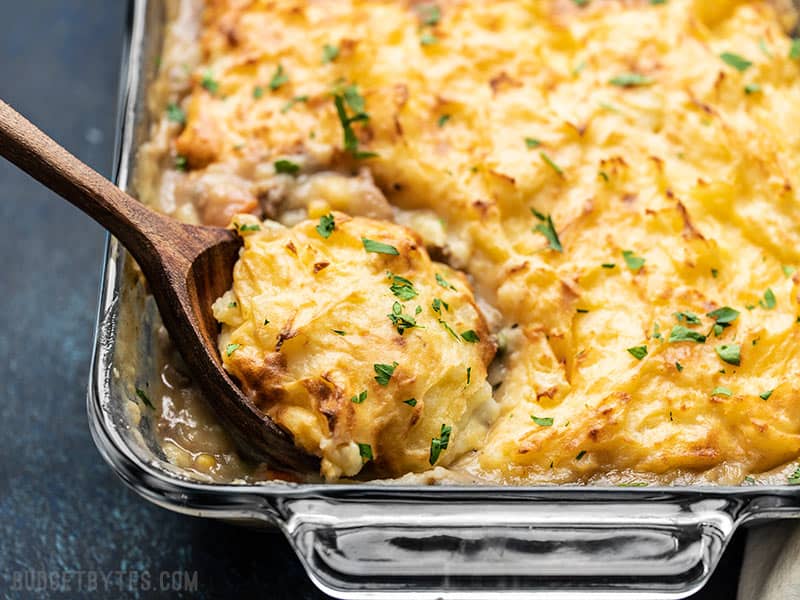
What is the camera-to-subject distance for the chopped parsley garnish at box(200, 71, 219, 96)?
321cm

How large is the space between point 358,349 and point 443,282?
0.36 metres

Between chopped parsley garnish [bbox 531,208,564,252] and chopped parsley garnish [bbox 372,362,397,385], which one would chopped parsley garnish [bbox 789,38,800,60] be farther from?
chopped parsley garnish [bbox 372,362,397,385]

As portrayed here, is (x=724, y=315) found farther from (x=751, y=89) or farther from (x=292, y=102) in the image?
(x=292, y=102)

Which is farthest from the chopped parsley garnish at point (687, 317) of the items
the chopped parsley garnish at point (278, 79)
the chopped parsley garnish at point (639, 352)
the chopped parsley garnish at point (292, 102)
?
the chopped parsley garnish at point (278, 79)

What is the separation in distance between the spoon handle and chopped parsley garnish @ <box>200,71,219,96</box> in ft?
2.37

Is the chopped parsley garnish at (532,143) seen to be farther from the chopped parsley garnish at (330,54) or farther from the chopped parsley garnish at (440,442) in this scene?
the chopped parsley garnish at (440,442)

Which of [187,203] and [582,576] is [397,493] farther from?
[187,203]

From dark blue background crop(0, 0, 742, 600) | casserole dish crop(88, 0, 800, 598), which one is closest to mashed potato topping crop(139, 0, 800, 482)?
casserole dish crop(88, 0, 800, 598)

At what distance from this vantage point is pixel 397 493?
226 cm

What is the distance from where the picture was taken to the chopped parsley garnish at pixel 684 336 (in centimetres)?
269

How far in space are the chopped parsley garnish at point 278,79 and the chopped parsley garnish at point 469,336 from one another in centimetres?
104

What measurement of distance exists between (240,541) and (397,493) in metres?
0.88

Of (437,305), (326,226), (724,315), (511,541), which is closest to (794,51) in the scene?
(724,315)

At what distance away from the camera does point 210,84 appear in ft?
10.5
